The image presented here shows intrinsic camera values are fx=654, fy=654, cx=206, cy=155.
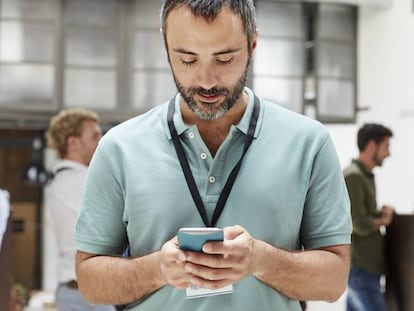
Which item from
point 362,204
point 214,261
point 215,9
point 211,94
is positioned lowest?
point 362,204

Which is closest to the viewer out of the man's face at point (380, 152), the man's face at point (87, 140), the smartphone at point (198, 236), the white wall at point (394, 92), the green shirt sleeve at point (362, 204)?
the smartphone at point (198, 236)

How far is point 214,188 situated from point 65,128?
217 cm

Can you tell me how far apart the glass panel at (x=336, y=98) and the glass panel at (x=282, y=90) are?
0.61 ft

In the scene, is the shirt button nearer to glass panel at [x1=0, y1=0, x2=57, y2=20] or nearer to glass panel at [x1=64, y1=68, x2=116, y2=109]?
glass panel at [x1=64, y1=68, x2=116, y2=109]

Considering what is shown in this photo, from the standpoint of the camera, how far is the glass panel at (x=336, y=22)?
5.54 metres

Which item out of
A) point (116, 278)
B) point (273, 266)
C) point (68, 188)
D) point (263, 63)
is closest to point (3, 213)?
point (116, 278)

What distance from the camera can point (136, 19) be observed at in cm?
529

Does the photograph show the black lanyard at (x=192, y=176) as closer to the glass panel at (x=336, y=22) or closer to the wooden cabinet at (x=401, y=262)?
the wooden cabinet at (x=401, y=262)

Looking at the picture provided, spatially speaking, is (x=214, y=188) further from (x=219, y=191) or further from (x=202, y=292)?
(x=202, y=292)

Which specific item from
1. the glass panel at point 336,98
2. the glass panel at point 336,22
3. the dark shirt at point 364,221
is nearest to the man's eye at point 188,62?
the dark shirt at point 364,221

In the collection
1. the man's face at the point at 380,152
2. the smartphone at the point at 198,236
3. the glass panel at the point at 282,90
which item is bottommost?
the man's face at the point at 380,152

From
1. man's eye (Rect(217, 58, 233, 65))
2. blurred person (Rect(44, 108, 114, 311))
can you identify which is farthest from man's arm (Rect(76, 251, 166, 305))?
blurred person (Rect(44, 108, 114, 311))

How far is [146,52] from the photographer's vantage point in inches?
208

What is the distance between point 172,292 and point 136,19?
4386mm
